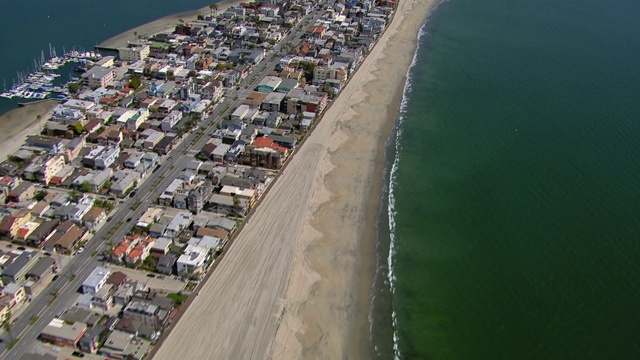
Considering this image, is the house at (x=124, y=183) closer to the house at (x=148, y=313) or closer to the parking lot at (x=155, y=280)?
the parking lot at (x=155, y=280)

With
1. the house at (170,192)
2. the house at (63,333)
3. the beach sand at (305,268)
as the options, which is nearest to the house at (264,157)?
the beach sand at (305,268)

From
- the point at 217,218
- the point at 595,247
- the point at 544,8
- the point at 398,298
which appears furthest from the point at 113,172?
the point at 544,8

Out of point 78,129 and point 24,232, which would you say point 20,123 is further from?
point 24,232

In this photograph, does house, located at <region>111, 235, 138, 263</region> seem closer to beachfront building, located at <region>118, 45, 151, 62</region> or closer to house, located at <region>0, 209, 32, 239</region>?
house, located at <region>0, 209, 32, 239</region>

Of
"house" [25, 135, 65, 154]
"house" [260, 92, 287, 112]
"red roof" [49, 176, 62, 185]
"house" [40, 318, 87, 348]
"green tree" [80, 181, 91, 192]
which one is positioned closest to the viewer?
"house" [40, 318, 87, 348]

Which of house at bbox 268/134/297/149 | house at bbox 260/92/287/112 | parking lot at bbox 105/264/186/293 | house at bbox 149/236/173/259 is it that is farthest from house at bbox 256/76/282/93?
parking lot at bbox 105/264/186/293

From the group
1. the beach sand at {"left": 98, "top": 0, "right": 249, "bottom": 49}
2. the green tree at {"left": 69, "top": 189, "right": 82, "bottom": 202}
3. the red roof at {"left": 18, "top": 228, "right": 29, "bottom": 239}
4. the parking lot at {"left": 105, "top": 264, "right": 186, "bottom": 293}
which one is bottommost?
the parking lot at {"left": 105, "top": 264, "right": 186, "bottom": 293}

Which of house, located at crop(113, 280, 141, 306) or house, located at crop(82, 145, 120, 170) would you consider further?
house, located at crop(82, 145, 120, 170)

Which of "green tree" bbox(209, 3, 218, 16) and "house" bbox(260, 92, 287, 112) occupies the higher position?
"green tree" bbox(209, 3, 218, 16)

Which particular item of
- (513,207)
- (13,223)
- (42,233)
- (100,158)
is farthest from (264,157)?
(513,207)
